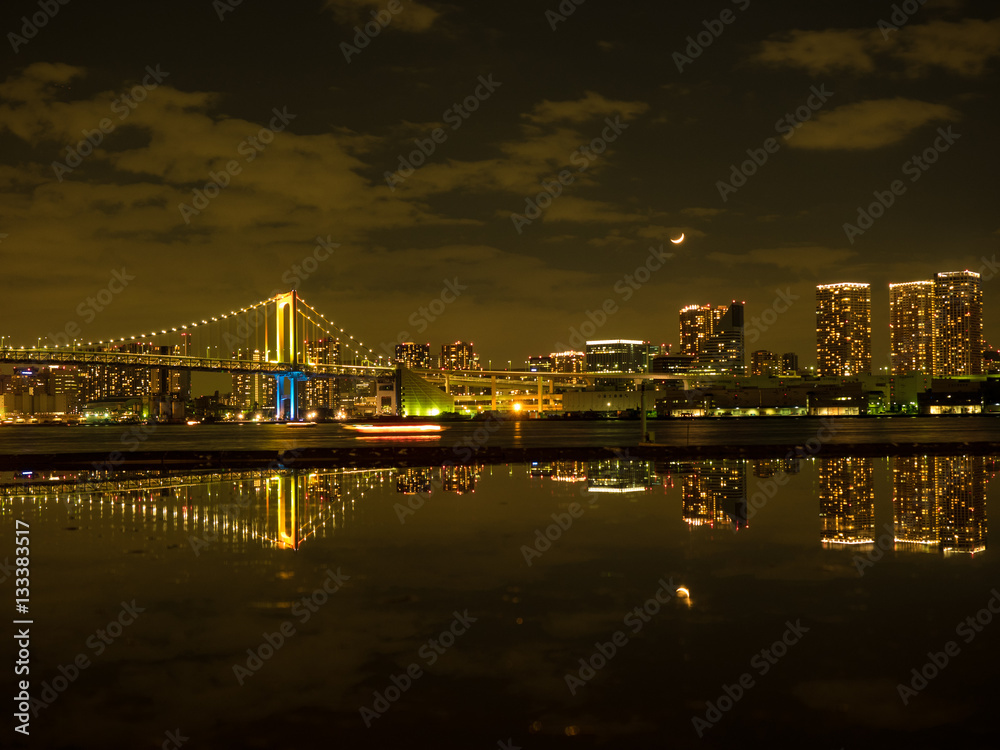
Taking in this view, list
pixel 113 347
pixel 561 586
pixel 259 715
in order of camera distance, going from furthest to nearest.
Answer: pixel 113 347 → pixel 561 586 → pixel 259 715

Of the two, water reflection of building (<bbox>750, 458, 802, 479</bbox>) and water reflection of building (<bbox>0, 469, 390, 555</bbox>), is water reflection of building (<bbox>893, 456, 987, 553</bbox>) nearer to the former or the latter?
water reflection of building (<bbox>750, 458, 802, 479</bbox>)

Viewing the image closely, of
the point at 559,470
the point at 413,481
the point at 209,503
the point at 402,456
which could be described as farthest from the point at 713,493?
the point at 402,456

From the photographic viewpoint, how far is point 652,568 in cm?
823

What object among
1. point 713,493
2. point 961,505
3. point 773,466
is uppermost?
point 961,505

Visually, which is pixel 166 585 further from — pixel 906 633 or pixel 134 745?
pixel 906 633

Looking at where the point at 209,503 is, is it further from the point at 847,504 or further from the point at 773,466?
the point at 773,466

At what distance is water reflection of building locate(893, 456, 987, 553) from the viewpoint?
959 centimetres

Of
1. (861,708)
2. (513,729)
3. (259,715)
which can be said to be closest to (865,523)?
(861,708)

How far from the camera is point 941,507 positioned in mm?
12711

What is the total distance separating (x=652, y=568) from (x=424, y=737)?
442 centimetres

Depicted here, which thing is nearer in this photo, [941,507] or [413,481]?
[941,507]

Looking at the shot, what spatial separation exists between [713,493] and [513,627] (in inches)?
393

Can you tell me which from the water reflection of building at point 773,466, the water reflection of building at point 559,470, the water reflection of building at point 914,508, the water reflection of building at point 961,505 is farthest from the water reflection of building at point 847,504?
the water reflection of building at point 559,470

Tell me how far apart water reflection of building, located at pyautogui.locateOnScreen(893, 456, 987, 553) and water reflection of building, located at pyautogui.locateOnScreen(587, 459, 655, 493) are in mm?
4892
